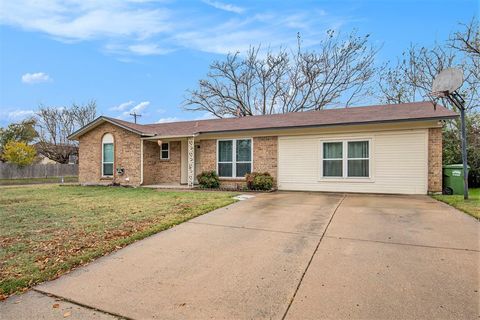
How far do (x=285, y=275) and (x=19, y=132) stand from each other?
123 ft

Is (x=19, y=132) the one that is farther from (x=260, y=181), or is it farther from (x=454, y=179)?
(x=454, y=179)

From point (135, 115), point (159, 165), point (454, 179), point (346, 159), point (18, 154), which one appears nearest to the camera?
point (454, 179)

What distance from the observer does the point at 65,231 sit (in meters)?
5.35

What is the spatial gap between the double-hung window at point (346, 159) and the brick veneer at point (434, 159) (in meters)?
1.99

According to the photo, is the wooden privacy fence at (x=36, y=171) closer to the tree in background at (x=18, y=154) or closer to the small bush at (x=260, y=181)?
the tree in background at (x=18, y=154)

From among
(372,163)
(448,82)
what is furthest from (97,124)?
(448,82)

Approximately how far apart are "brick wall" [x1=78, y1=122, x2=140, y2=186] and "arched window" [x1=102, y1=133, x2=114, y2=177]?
7.8 inches

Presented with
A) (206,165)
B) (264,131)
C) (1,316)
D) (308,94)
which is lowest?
(1,316)

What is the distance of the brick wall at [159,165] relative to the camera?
14.9 meters

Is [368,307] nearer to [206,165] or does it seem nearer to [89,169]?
[206,165]

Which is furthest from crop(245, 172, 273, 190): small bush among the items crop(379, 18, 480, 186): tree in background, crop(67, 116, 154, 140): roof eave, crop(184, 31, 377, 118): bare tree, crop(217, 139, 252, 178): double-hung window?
crop(184, 31, 377, 118): bare tree

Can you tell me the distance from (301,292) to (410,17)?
51.8 feet

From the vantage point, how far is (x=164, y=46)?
637 inches

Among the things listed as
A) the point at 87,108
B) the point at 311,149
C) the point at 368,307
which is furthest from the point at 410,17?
the point at 87,108
